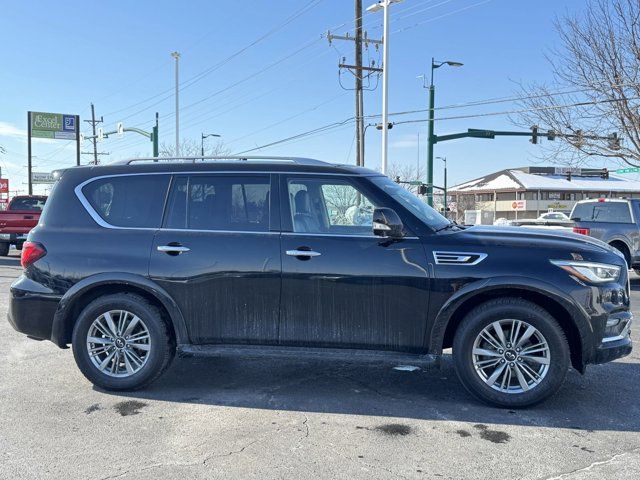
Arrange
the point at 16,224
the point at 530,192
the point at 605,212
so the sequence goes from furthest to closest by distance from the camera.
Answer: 1. the point at 530,192
2. the point at 16,224
3. the point at 605,212

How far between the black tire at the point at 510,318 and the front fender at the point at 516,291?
13 centimetres

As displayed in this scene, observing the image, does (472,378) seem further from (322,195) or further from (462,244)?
(322,195)

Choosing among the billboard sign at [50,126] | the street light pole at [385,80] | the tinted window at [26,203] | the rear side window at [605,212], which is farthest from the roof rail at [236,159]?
the billboard sign at [50,126]

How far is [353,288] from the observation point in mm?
4473

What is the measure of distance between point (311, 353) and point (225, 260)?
1021 mm

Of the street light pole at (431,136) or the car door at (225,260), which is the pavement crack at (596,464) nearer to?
the car door at (225,260)

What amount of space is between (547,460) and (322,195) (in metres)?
2.58

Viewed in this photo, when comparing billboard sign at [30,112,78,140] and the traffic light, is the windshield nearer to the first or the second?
the traffic light

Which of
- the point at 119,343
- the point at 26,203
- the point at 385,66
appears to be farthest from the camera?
the point at 385,66

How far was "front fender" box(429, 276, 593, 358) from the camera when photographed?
4.25 meters

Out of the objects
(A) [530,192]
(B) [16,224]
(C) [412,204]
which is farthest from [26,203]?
(A) [530,192]

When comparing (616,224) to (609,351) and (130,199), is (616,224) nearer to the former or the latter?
(609,351)

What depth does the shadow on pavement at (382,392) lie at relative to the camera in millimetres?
4336

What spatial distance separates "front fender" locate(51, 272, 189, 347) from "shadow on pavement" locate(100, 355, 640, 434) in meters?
0.64
